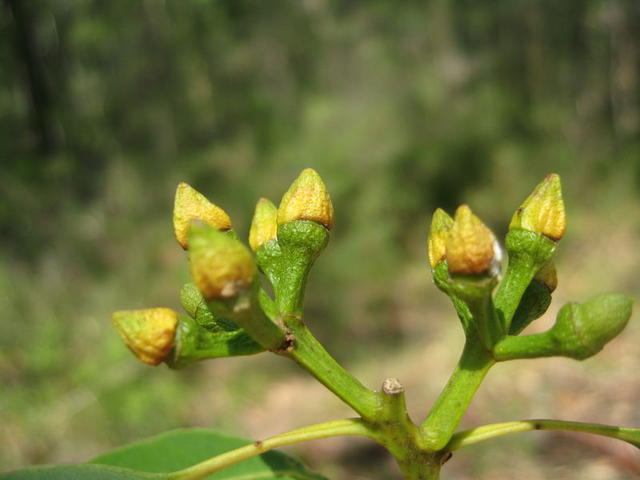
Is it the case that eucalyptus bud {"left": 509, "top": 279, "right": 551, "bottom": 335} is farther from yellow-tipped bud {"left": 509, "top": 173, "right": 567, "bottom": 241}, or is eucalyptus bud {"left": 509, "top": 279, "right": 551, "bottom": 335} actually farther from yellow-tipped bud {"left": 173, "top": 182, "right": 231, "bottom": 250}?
yellow-tipped bud {"left": 173, "top": 182, "right": 231, "bottom": 250}

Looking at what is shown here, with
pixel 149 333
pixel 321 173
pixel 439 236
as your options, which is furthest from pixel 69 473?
pixel 321 173

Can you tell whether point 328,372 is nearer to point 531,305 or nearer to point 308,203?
point 308,203

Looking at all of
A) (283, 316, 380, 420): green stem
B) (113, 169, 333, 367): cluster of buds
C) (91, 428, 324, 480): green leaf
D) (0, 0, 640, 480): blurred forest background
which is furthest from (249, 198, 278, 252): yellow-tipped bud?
(0, 0, 640, 480): blurred forest background

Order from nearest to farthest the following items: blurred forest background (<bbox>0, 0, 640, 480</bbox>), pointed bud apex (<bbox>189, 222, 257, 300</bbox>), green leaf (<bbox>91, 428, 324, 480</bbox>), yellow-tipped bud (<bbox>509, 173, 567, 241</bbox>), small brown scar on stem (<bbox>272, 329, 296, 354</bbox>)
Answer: pointed bud apex (<bbox>189, 222, 257, 300</bbox>) → small brown scar on stem (<bbox>272, 329, 296, 354</bbox>) → yellow-tipped bud (<bbox>509, 173, 567, 241</bbox>) → green leaf (<bbox>91, 428, 324, 480</bbox>) → blurred forest background (<bbox>0, 0, 640, 480</bbox>)

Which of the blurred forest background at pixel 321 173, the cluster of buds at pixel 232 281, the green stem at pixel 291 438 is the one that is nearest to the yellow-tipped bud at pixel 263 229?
the cluster of buds at pixel 232 281

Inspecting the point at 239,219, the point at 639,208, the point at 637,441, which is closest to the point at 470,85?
the point at 639,208

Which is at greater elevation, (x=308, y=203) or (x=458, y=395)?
(x=308, y=203)
